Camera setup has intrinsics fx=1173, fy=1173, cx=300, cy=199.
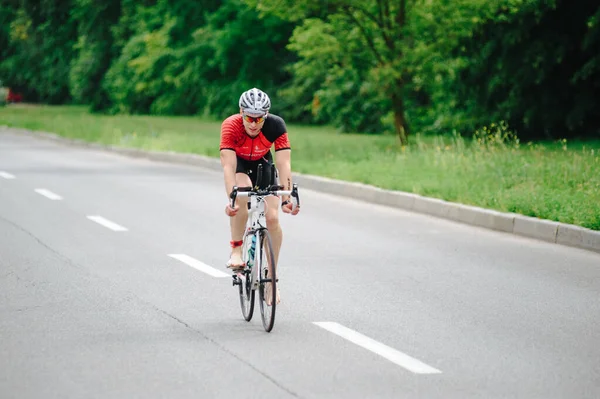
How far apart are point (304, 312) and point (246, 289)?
1.81ft

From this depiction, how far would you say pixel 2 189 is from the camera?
1820 cm

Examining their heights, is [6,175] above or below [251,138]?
below

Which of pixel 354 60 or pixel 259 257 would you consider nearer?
pixel 259 257

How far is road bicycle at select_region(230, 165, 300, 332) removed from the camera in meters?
7.60

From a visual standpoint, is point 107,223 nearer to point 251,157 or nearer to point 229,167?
point 251,157

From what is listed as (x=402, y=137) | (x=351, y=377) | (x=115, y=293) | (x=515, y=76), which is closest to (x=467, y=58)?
(x=515, y=76)

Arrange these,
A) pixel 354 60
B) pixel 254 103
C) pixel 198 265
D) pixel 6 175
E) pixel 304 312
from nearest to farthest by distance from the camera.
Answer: pixel 254 103, pixel 304 312, pixel 198 265, pixel 6 175, pixel 354 60

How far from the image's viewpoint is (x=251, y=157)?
8117 mm

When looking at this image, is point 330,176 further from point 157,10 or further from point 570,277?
point 157,10

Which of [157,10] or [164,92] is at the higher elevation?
[157,10]

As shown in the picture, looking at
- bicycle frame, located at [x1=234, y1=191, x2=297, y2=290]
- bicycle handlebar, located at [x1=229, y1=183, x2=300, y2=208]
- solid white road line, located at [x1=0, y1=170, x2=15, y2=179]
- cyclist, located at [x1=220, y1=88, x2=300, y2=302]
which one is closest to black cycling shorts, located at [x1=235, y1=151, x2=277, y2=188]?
cyclist, located at [x1=220, y1=88, x2=300, y2=302]

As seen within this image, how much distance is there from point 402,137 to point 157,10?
2857 centimetres

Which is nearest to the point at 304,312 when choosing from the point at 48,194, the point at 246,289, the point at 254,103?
the point at 246,289

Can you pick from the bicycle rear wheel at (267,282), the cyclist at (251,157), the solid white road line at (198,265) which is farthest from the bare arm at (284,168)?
the solid white road line at (198,265)
